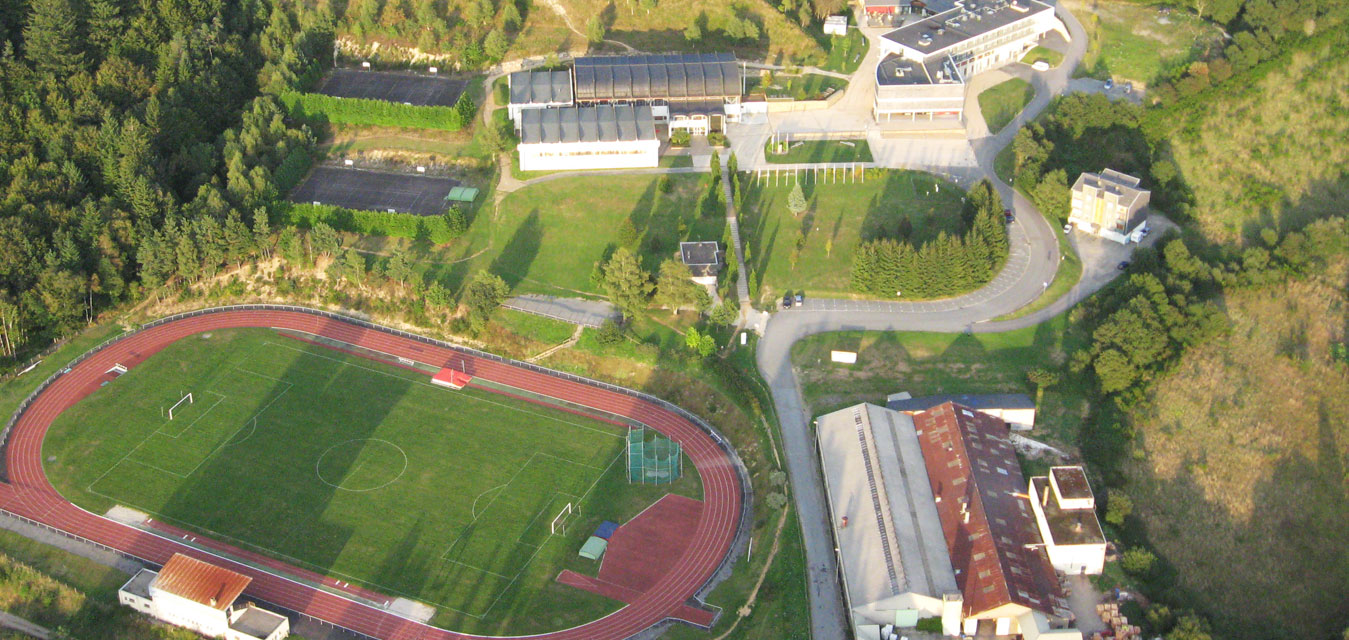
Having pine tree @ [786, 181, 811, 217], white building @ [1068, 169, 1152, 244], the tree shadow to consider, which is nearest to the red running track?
the tree shadow

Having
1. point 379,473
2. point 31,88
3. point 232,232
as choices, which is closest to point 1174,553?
point 379,473

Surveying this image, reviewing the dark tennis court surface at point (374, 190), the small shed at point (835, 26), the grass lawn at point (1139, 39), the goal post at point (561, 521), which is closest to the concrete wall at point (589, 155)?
the dark tennis court surface at point (374, 190)

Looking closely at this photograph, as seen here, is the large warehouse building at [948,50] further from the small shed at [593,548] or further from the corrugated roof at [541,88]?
the small shed at [593,548]

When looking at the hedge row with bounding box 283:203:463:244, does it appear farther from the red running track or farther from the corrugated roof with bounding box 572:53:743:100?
the corrugated roof with bounding box 572:53:743:100

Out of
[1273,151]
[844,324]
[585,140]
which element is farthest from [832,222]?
[1273,151]

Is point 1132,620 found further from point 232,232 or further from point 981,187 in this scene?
point 232,232
